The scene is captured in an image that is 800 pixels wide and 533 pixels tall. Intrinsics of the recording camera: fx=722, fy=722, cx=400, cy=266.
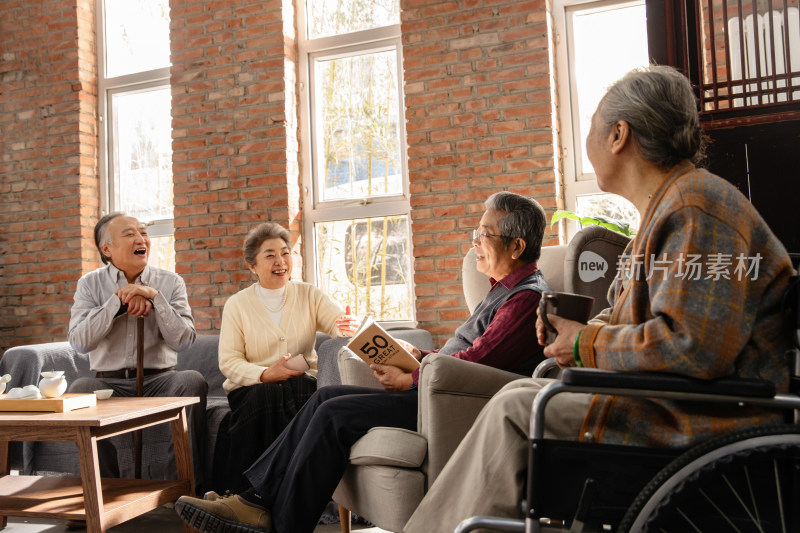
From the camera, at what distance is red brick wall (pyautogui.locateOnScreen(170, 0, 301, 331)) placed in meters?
4.36

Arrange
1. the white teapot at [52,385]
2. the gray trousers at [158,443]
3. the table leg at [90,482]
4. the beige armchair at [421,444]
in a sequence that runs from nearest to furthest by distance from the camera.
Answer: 1. the beige armchair at [421,444]
2. the table leg at [90,482]
3. the white teapot at [52,385]
4. the gray trousers at [158,443]

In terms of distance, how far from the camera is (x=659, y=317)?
126 centimetres

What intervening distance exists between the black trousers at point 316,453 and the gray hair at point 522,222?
1.90ft

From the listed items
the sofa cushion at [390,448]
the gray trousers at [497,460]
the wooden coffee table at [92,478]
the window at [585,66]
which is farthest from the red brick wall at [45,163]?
the gray trousers at [497,460]

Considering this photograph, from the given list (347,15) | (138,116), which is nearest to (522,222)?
(347,15)

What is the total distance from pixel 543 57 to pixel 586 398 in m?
2.74

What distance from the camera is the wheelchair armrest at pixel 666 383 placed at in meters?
1.18

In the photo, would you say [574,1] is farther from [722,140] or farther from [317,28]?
[722,140]

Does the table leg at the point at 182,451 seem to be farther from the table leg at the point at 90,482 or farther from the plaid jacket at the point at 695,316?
the plaid jacket at the point at 695,316

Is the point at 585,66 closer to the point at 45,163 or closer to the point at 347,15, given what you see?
the point at 347,15

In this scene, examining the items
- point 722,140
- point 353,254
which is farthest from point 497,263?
point 353,254

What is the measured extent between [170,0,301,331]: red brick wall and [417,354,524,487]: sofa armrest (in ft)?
8.36

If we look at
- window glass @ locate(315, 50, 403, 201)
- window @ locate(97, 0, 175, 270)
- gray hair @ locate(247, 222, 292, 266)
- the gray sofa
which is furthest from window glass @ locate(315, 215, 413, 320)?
window @ locate(97, 0, 175, 270)

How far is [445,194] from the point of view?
396 centimetres
